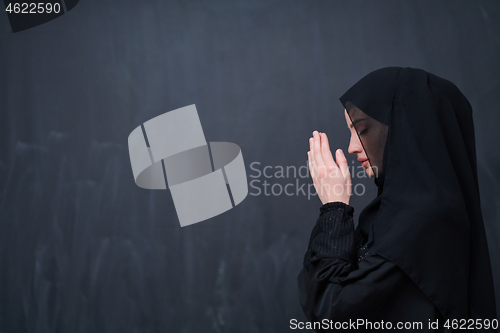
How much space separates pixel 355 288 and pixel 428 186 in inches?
9.7

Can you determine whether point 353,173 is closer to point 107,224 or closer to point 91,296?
point 107,224

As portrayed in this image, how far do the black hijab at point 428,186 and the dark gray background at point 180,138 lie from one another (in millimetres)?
609

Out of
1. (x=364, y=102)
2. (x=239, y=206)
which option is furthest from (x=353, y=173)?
(x=364, y=102)

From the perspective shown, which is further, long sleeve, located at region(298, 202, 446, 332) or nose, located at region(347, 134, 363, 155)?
nose, located at region(347, 134, 363, 155)

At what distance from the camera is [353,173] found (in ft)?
4.65

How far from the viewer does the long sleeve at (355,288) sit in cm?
73

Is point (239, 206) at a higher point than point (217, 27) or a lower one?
lower

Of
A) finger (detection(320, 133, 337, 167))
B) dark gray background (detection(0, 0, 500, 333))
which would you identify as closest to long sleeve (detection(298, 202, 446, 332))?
finger (detection(320, 133, 337, 167))

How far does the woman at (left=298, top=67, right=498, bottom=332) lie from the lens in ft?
2.38

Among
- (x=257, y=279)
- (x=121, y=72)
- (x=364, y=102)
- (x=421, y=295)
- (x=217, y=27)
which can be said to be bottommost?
(x=257, y=279)

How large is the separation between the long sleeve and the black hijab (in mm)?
28

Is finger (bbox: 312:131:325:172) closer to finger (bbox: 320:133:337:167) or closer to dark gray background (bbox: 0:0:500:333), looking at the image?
finger (bbox: 320:133:337:167)

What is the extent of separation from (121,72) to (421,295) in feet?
4.34

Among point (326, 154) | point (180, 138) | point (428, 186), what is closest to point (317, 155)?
point (326, 154)
